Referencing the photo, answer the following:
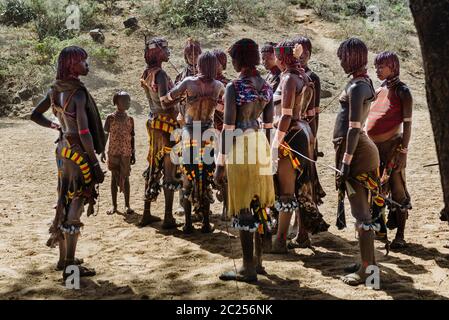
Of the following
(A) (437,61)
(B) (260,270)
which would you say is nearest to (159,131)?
(B) (260,270)

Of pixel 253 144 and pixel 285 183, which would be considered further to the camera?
pixel 285 183

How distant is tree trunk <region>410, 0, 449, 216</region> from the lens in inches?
130

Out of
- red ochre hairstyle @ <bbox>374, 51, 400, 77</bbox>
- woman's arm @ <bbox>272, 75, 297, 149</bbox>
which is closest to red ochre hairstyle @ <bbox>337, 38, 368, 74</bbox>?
woman's arm @ <bbox>272, 75, 297, 149</bbox>

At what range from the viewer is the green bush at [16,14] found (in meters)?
18.3

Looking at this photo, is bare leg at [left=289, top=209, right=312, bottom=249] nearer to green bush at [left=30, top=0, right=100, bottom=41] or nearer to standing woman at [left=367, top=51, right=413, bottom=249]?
standing woman at [left=367, top=51, right=413, bottom=249]

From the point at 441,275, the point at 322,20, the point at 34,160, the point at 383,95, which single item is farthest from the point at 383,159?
the point at 322,20

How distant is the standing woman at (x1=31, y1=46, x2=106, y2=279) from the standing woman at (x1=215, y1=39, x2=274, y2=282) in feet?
3.44

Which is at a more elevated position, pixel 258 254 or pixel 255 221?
pixel 255 221

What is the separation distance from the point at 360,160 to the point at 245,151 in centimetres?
92

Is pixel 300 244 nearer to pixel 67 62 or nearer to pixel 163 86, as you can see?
pixel 163 86

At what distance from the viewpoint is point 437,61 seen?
332 centimetres

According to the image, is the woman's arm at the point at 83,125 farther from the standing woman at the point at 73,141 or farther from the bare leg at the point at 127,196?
the bare leg at the point at 127,196

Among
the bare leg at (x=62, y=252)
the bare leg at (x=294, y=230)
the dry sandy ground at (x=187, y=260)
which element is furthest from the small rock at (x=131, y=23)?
the bare leg at (x=62, y=252)

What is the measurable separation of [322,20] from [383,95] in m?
14.1
